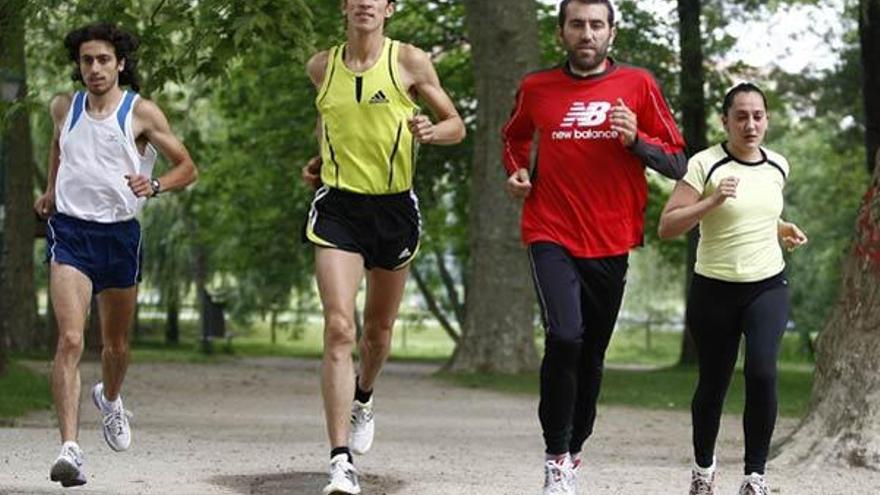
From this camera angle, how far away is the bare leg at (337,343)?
8328mm

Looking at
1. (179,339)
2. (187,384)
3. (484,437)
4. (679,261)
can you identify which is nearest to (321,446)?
(484,437)

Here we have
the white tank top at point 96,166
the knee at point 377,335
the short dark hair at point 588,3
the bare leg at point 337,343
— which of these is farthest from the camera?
the knee at point 377,335

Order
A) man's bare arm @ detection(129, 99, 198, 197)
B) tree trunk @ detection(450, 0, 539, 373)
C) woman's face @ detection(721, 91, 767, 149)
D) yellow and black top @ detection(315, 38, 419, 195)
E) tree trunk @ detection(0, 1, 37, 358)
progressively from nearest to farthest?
yellow and black top @ detection(315, 38, 419, 195), woman's face @ detection(721, 91, 767, 149), man's bare arm @ detection(129, 99, 198, 197), tree trunk @ detection(450, 0, 539, 373), tree trunk @ detection(0, 1, 37, 358)

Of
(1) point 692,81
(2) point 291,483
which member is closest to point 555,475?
(2) point 291,483

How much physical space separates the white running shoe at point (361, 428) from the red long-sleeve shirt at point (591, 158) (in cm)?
174

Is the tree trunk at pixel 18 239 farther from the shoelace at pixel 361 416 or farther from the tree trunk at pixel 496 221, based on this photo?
the shoelace at pixel 361 416

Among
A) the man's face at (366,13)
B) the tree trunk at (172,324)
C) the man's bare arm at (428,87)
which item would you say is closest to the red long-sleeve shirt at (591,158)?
the man's bare arm at (428,87)

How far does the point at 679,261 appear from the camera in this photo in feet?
139

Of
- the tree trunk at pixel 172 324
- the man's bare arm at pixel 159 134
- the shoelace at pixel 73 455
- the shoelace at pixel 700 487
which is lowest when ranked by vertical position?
the tree trunk at pixel 172 324

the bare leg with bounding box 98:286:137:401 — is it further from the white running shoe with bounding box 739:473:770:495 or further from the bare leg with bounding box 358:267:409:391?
the white running shoe with bounding box 739:473:770:495

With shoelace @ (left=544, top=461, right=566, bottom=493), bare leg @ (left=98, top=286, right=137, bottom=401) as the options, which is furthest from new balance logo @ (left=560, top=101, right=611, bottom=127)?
bare leg @ (left=98, top=286, right=137, bottom=401)

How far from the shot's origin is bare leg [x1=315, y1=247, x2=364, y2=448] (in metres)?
8.33

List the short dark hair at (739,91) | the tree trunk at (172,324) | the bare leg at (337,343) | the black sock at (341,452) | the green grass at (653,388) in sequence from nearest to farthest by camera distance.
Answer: the black sock at (341,452) → the bare leg at (337,343) → the short dark hair at (739,91) → the green grass at (653,388) → the tree trunk at (172,324)

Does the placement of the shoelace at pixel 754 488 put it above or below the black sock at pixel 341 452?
below
